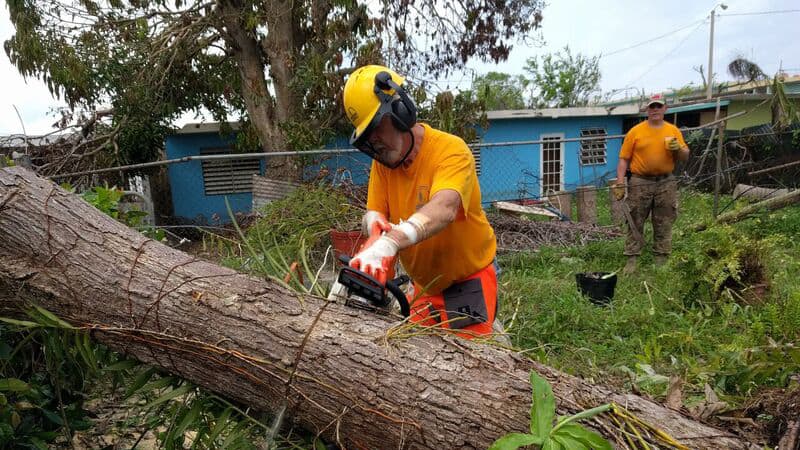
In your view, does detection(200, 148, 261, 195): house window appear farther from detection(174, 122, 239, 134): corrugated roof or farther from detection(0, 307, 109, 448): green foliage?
detection(0, 307, 109, 448): green foliage

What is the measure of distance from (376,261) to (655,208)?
5.01 meters

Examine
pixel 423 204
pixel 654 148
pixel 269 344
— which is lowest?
pixel 269 344

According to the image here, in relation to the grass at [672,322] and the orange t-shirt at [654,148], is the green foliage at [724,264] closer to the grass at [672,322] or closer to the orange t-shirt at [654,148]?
the grass at [672,322]

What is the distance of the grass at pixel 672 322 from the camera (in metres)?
2.55

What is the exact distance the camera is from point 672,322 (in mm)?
4098

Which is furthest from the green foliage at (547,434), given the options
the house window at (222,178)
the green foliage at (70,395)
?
the house window at (222,178)

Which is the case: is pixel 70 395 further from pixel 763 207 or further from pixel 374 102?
pixel 763 207

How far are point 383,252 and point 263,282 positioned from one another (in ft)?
1.49

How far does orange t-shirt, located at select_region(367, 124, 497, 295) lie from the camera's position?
2264 millimetres

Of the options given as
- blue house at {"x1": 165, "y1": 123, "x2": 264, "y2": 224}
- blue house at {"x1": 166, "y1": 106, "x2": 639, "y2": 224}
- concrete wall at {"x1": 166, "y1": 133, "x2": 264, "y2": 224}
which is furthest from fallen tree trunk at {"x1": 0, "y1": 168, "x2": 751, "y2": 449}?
concrete wall at {"x1": 166, "y1": 133, "x2": 264, "y2": 224}

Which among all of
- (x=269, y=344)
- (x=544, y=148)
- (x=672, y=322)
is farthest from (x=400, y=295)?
(x=544, y=148)

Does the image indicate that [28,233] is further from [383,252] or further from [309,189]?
[309,189]

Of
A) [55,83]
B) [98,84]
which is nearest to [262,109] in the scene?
[98,84]

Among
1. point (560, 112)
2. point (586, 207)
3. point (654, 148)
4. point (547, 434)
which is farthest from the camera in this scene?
point (560, 112)
